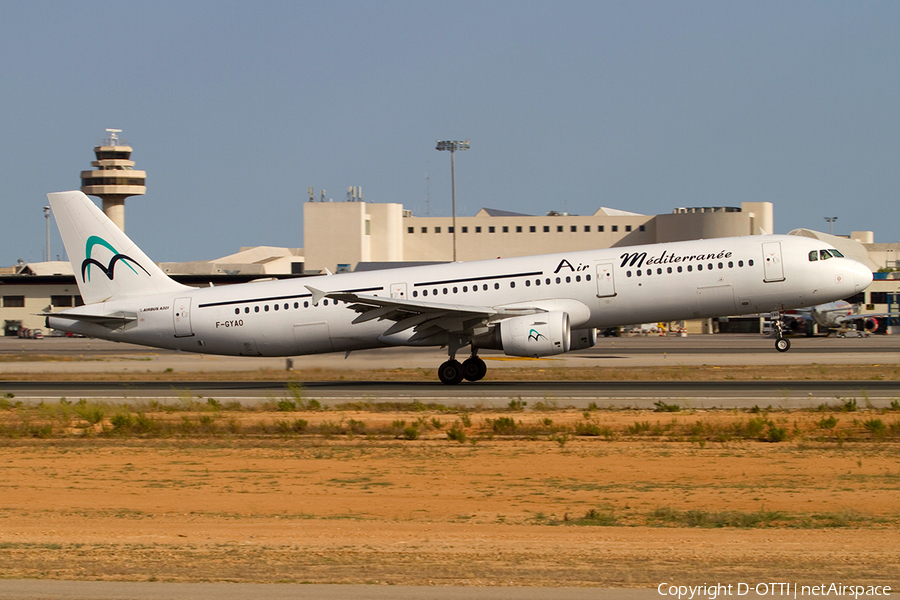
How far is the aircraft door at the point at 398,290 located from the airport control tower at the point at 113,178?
105 m

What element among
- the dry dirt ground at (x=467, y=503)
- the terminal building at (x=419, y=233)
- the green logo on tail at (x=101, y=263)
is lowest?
the dry dirt ground at (x=467, y=503)

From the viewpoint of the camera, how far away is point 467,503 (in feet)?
43.4

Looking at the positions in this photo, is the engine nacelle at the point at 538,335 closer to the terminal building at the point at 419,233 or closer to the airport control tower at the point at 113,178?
the terminal building at the point at 419,233

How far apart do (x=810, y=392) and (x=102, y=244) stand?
78.5 ft

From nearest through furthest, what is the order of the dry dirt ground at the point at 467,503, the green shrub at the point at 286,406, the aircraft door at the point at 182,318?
the dry dirt ground at the point at 467,503 < the green shrub at the point at 286,406 < the aircraft door at the point at 182,318

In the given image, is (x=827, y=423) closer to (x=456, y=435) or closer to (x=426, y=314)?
(x=456, y=435)

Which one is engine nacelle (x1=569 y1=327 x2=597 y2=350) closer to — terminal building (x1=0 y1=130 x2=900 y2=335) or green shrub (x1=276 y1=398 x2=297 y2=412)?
green shrub (x1=276 y1=398 x2=297 y2=412)

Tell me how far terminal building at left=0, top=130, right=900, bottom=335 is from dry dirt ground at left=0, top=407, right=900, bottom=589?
7768 centimetres

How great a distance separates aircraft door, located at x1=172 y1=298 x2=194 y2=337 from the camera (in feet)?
99.8

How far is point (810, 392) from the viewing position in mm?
25578

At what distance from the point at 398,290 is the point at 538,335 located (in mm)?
5512

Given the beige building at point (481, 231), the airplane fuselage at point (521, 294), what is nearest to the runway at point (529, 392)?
the airplane fuselage at point (521, 294)

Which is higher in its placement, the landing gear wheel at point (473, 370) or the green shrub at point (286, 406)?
the landing gear wheel at point (473, 370)

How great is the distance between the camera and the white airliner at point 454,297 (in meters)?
27.4
